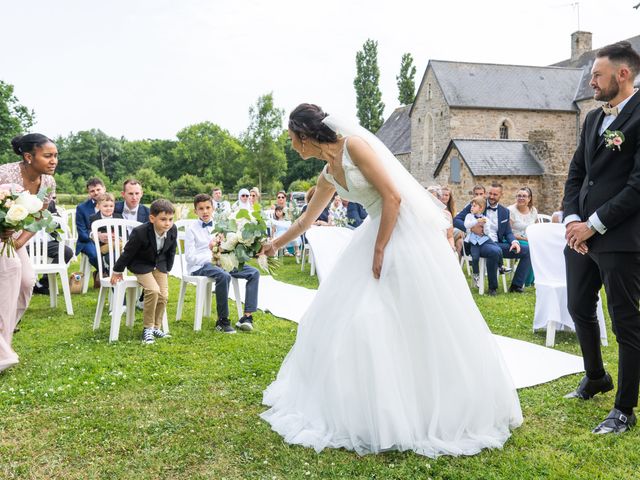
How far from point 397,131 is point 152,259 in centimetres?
4309

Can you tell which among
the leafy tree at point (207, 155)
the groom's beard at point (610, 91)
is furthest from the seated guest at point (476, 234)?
the leafy tree at point (207, 155)

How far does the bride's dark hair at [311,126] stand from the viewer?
3389mm

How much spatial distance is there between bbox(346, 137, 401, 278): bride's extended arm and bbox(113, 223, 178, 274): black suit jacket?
323 centimetres

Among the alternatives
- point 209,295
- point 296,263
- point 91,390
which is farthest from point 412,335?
point 296,263

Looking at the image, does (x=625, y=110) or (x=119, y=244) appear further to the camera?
(x=119, y=244)

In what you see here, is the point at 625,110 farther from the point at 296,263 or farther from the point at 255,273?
the point at 296,263

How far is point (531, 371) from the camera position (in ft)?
15.4

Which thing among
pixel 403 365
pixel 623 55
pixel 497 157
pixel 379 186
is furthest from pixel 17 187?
pixel 497 157

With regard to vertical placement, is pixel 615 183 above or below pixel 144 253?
above

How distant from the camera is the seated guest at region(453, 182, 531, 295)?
28.6ft

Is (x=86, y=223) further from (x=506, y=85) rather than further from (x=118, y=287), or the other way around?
A: (x=506, y=85)

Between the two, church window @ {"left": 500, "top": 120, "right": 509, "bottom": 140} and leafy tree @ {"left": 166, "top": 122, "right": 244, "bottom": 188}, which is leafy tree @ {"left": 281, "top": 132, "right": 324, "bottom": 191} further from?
church window @ {"left": 500, "top": 120, "right": 509, "bottom": 140}

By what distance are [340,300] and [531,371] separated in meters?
2.32

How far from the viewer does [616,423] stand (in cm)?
336
